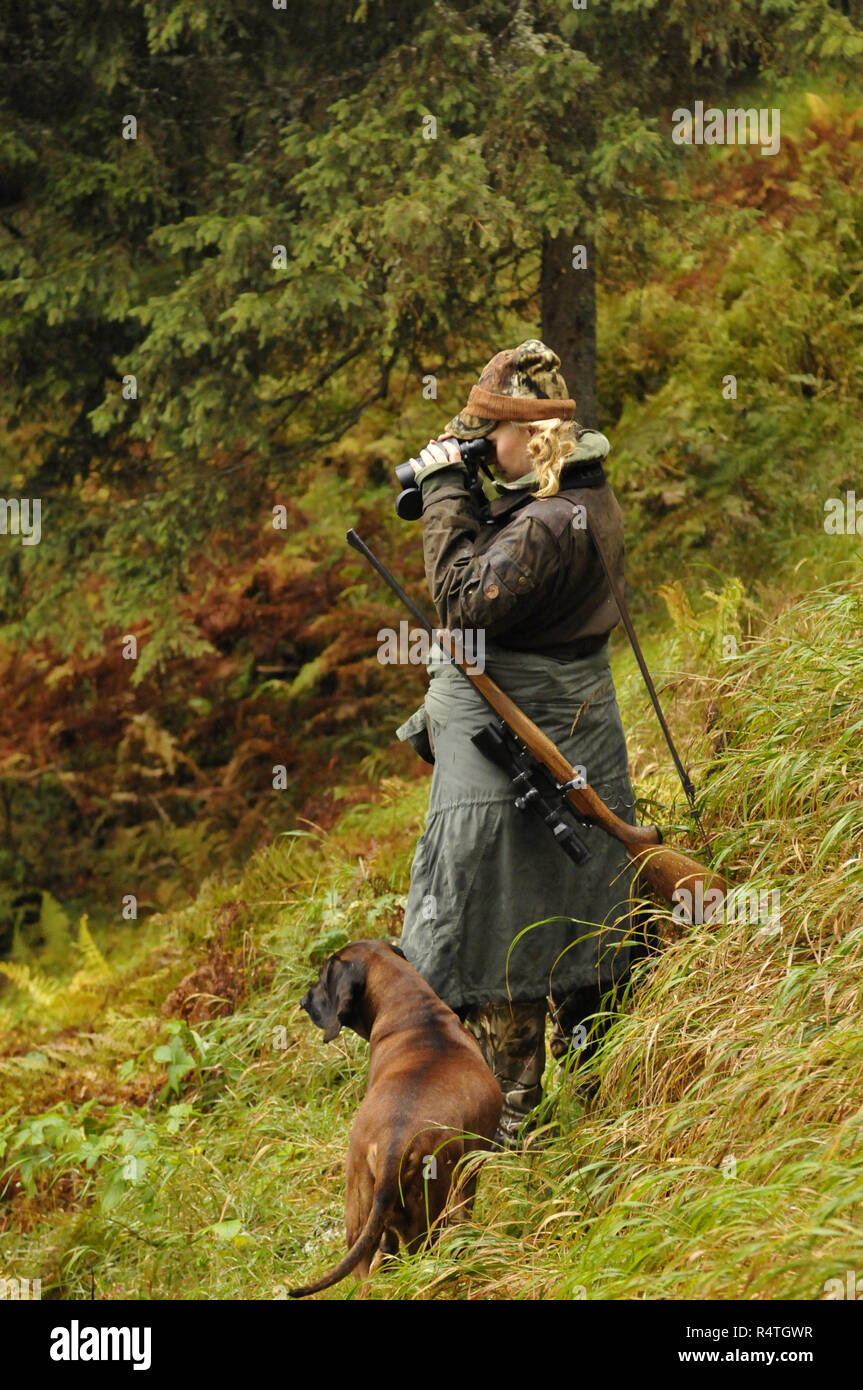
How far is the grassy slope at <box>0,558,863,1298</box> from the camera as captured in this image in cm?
283

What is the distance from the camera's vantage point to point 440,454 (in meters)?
3.91

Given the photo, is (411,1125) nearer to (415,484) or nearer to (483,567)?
(483,567)

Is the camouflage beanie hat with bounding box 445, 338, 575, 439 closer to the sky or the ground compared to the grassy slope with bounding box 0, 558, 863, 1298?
closer to the sky

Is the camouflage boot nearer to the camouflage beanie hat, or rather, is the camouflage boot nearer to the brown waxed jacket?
the brown waxed jacket

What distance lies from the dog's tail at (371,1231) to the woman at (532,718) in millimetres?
691

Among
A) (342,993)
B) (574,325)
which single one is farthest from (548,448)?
(574,325)

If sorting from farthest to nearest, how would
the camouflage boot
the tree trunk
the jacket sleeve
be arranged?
1. the tree trunk
2. the camouflage boot
3. the jacket sleeve

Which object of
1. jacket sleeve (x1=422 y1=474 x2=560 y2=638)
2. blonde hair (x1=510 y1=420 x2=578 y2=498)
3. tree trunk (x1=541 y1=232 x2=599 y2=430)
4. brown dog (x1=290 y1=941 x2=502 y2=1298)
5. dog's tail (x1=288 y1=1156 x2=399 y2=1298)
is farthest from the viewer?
tree trunk (x1=541 y1=232 x2=599 y2=430)

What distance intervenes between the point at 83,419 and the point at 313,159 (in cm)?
194

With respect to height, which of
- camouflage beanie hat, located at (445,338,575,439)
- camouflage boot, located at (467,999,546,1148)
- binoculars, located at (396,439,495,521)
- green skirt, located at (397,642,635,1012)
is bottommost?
camouflage boot, located at (467,999,546,1148)

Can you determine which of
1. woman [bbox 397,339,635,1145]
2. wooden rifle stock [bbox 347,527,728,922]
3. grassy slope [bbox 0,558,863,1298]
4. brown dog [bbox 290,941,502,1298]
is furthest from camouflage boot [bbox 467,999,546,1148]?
wooden rifle stock [bbox 347,527,728,922]

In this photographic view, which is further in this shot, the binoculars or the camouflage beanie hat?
the binoculars

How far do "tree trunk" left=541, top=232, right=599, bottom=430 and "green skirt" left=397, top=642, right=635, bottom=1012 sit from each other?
12.3 feet
